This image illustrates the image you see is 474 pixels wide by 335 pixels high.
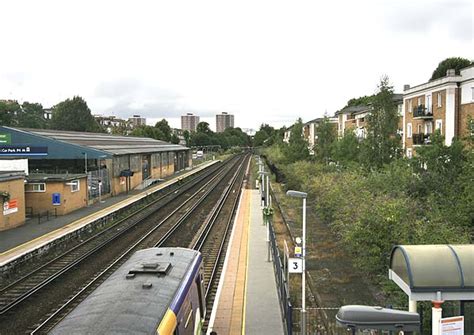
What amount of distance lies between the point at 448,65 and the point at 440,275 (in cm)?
7701

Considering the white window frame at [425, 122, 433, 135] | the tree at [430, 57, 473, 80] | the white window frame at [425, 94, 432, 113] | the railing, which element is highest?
the tree at [430, 57, 473, 80]

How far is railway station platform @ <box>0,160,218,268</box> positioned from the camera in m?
19.3

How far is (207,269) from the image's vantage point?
58.4ft

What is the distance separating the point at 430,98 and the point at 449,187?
2089 cm

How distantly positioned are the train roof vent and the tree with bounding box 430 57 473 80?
242 ft

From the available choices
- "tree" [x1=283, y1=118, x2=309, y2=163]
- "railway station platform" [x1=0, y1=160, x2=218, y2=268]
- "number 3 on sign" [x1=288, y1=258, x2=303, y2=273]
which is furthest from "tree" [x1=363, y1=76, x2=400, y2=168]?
"tree" [x1=283, y1=118, x2=309, y2=163]

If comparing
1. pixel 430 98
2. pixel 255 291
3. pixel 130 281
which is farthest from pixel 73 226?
pixel 430 98

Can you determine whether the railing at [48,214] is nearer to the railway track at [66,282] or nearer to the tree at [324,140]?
the railway track at [66,282]

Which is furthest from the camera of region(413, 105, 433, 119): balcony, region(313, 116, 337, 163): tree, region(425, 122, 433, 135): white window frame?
region(313, 116, 337, 163): tree

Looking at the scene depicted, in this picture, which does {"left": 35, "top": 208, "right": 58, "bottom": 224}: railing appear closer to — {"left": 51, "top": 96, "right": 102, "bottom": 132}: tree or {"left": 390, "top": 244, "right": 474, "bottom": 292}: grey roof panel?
{"left": 390, "top": 244, "right": 474, "bottom": 292}: grey roof panel

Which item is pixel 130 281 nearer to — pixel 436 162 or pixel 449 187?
pixel 449 187

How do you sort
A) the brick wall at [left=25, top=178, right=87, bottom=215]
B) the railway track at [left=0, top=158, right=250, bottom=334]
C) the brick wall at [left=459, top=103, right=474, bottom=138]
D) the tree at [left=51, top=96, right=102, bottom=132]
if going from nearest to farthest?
the railway track at [left=0, top=158, right=250, bottom=334], the brick wall at [left=25, top=178, right=87, bottom=215], the brick wall at [left=459, top=103, right=474, bottom=138], the tree at [left=51, top=96, right=102, bottom=132]

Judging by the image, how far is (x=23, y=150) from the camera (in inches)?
1420

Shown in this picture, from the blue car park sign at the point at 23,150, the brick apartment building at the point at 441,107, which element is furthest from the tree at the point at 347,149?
the blue car park sign at the point at 23,150
